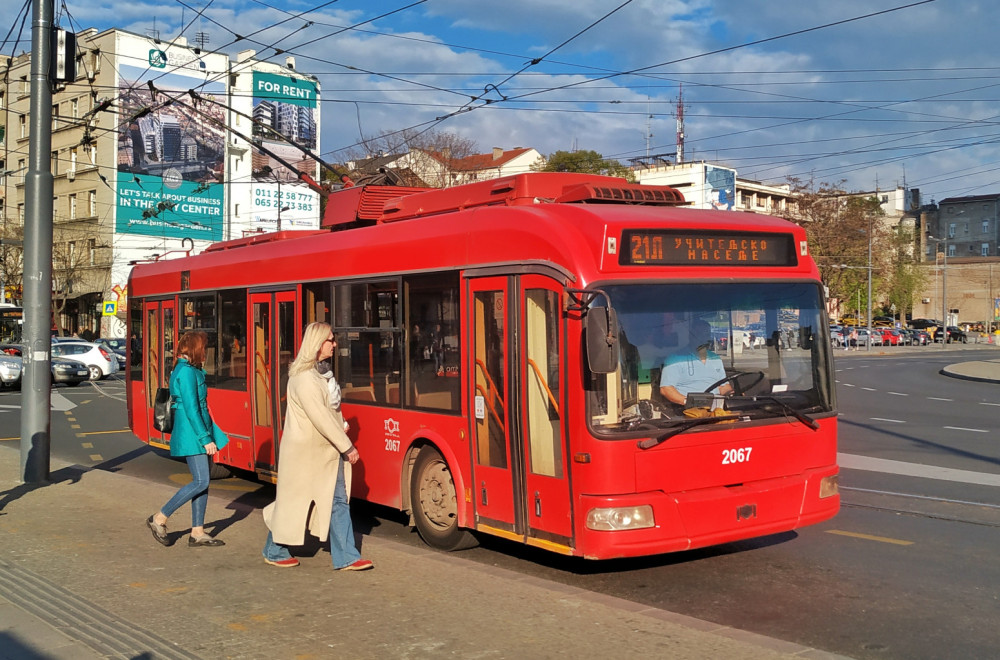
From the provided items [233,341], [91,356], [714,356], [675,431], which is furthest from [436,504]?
[91,356]

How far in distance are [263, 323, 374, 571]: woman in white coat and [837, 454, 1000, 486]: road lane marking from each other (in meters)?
7.91

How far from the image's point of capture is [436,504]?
338 inches

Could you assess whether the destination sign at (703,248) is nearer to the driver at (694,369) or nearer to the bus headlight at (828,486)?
the driver at (694,369)

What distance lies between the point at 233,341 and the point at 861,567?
7486 mm

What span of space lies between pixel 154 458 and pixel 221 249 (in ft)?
14.1

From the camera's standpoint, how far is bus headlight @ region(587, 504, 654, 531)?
6816mm

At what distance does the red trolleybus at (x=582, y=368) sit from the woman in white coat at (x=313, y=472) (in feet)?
3.88

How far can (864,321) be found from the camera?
94812mm

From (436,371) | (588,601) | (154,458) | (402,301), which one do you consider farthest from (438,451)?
(154,458)

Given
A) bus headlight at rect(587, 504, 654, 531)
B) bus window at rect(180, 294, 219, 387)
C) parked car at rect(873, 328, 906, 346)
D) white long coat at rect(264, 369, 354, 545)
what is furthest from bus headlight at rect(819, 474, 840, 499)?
parked car at rect(873, 328, 906, 346)

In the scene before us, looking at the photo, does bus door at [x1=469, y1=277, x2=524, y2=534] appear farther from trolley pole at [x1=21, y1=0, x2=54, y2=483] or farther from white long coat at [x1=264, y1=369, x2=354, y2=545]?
trolley pole at [x1=21, y1=0, x2=54, y2=483]

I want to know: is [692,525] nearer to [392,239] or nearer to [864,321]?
[392,239]

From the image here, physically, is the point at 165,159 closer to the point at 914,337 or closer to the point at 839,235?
the point at 839,235

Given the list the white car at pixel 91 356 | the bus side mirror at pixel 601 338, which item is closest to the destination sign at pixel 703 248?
the bus side mirror at pixel 601 338
